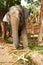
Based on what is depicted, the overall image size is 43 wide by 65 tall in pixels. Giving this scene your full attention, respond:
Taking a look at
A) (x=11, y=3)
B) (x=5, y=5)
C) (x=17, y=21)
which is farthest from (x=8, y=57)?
(x=5, y=5)

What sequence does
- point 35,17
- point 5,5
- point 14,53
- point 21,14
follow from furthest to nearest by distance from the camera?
point 35,17 < point 5,5 < point 21,14 < point 14,53

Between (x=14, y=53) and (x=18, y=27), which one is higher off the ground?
(x=18, y=27)

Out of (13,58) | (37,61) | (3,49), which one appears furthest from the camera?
(3,49)

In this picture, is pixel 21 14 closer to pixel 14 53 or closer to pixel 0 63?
pixel 14 53

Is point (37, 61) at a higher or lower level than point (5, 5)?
lower

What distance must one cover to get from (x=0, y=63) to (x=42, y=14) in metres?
3.83

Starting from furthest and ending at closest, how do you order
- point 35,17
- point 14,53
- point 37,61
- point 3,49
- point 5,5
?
point 35,17
point 5,5
point 3,49
point 14,53
point 37,61

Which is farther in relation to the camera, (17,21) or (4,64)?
(17,21)

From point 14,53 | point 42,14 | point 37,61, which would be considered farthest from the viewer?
point 42,14

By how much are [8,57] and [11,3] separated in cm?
521

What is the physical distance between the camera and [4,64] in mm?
4898

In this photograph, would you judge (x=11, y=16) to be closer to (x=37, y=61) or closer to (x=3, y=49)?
(x=3, y=49)

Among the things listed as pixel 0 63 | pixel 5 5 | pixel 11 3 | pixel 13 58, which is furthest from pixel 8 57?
pixel 5 5

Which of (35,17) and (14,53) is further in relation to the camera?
(35,17)
